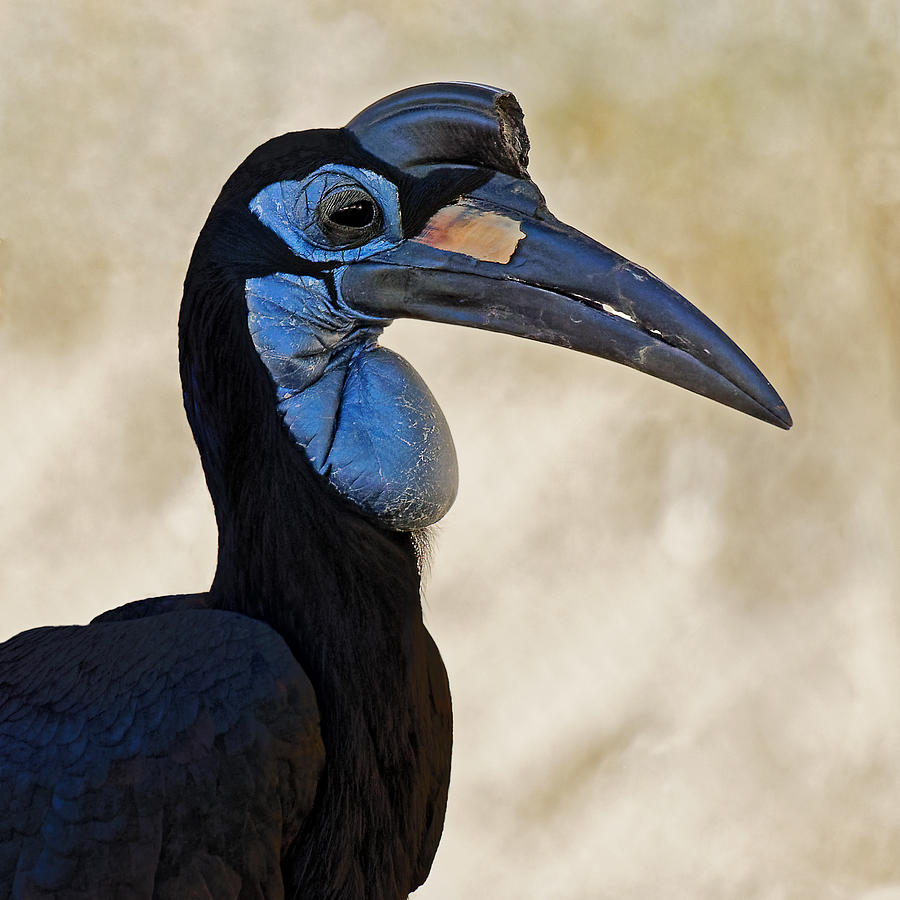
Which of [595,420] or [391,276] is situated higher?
[595,420]

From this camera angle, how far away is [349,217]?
133cm

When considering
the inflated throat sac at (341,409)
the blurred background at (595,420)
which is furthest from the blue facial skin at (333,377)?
the blurred background at (595,420)

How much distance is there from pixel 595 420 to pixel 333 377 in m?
1.50

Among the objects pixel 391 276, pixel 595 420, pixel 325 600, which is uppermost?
pixel 595 420

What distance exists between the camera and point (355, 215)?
1327 mm

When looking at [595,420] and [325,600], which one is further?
[595,420]

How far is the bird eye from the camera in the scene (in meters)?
1.32

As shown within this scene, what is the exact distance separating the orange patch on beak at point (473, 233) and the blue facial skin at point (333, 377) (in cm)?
4

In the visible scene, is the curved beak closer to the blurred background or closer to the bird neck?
the bird neck

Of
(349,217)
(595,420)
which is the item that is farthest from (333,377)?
(595,420)

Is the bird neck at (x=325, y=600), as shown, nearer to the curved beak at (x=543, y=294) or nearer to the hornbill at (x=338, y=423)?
the hornbill at (x=338, y=423)

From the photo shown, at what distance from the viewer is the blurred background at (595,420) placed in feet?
8.92

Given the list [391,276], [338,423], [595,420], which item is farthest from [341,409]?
[595,420]

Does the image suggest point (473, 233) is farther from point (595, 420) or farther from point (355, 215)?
point (595, 420)
